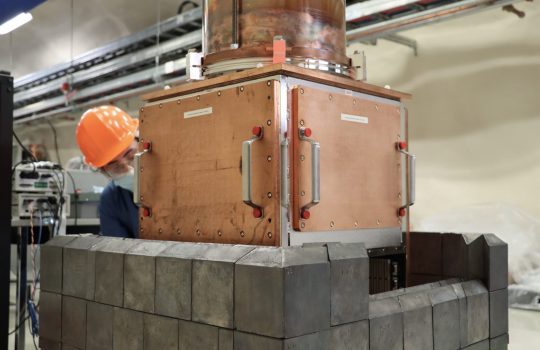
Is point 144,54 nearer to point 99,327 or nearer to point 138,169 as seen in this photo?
point 138,169

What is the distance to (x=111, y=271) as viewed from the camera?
1.42 metres

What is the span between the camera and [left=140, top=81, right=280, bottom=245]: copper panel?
1276 millimetres

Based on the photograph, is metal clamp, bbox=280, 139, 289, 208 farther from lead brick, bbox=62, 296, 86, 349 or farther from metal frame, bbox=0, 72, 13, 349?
metal frame, bbox=0, 72, 13, 349

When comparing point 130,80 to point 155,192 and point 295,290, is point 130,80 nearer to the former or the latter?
point 155,192

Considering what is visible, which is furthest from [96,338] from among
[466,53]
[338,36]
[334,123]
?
[466,53]

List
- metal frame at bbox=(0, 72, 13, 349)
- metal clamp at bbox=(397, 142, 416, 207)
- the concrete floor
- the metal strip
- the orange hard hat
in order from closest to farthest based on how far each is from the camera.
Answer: metal clamp at bbox=(397, 142, 416, 207), metal frame at bbox=(0, 72, 13, 349), the orange hard hat, the concrete floor, the metal strip

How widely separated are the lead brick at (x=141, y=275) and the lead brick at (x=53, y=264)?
367 millimetres

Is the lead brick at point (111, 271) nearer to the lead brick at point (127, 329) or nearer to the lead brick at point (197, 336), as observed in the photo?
the lead brick at point (127, 329)

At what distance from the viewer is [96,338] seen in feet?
4.76

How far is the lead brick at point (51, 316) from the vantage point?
5.31 feet

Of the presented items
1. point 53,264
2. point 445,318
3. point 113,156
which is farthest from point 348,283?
point 113,156

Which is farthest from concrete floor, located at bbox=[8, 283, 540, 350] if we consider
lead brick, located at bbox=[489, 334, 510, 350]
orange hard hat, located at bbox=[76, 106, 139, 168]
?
orange hard hat, located at bbox=[76, 106, 139, 168]

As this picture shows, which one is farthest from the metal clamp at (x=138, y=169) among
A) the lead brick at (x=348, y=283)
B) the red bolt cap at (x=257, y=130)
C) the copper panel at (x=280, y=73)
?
the lead brick at (x=348, y=283)

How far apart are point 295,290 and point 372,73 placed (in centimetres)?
434
